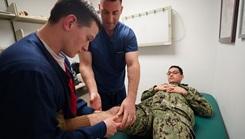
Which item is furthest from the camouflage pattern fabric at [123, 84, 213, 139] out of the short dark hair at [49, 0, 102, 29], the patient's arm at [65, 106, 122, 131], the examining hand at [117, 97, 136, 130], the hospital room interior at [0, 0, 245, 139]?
the short dark hair at [49, 0, 102, 29]

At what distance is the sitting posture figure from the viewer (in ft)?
3.55

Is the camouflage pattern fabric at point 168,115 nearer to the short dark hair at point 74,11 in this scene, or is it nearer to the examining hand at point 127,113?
the examining hand at point 127,113

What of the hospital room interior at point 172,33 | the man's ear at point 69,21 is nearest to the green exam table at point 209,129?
the hospital room interior at point 172,33

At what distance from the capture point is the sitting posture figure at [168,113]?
108cm

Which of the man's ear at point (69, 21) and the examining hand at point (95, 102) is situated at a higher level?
the man's ear at point (69, 21)

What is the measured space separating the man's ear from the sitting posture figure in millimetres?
513

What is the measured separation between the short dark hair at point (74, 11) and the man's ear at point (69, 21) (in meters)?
0.02

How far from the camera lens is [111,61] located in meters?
1.44

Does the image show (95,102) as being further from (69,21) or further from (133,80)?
(69,21)

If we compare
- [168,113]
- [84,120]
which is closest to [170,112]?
[168,113]

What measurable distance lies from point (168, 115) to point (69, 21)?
40.1 inches

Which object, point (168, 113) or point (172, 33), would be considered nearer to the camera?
point (168, 113)

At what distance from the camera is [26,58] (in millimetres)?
520

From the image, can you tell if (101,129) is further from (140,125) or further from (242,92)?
(242,92)
